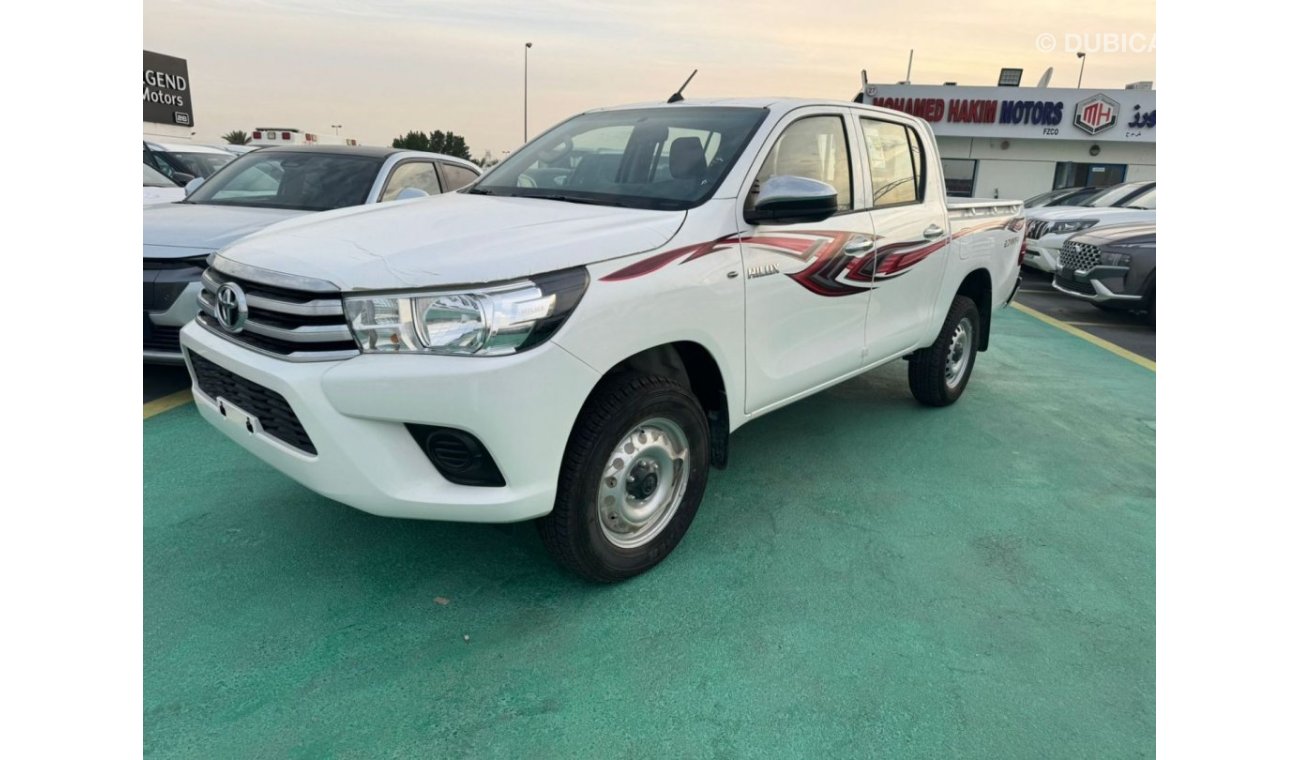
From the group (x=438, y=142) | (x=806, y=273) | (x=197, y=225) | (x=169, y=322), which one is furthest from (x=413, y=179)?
(x=438, y=142)

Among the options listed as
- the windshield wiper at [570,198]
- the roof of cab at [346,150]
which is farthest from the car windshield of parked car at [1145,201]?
the windshield wiper at [570,198]

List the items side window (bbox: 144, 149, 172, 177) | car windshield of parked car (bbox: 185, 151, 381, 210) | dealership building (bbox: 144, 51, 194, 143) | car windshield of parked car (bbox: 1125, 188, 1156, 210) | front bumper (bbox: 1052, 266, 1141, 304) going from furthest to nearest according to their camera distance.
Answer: dealership building (bbox: 144, 51, 194, 143) → car windshield of parked car (bbox: 1125, 188, 1156, 210) → side window (bbox: 144, 149, 172, 177) → front bumper (bbox: 1052, 266, 1141, 304) → car windshield of parked car (bbox: 185, 151, 381, 210)

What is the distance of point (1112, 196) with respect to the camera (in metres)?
11.8

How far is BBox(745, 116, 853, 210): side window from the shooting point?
328 cm

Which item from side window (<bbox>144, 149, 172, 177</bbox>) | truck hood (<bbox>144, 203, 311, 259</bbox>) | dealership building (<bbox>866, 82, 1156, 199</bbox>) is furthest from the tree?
truck hood (<bbox>144, 203, 311, 259</bbox>)

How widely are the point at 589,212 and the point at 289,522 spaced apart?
5.96 feet

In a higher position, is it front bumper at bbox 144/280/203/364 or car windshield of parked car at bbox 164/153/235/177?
car windshield of parked car at bbox 164/153/235/177

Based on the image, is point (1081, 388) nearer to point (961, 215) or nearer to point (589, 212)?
point (961, 215)

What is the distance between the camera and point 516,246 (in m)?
2.35

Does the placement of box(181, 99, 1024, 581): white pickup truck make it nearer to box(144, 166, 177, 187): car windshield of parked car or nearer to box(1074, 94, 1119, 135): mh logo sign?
box(144, 166, 177, 187): car windshield of parked car

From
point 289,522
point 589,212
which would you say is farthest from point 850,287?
point 289,522

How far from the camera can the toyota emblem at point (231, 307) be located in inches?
97.6

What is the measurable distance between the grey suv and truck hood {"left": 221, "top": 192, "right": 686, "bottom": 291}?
7607 mm

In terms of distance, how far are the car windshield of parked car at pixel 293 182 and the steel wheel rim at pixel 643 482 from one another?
3.82m
